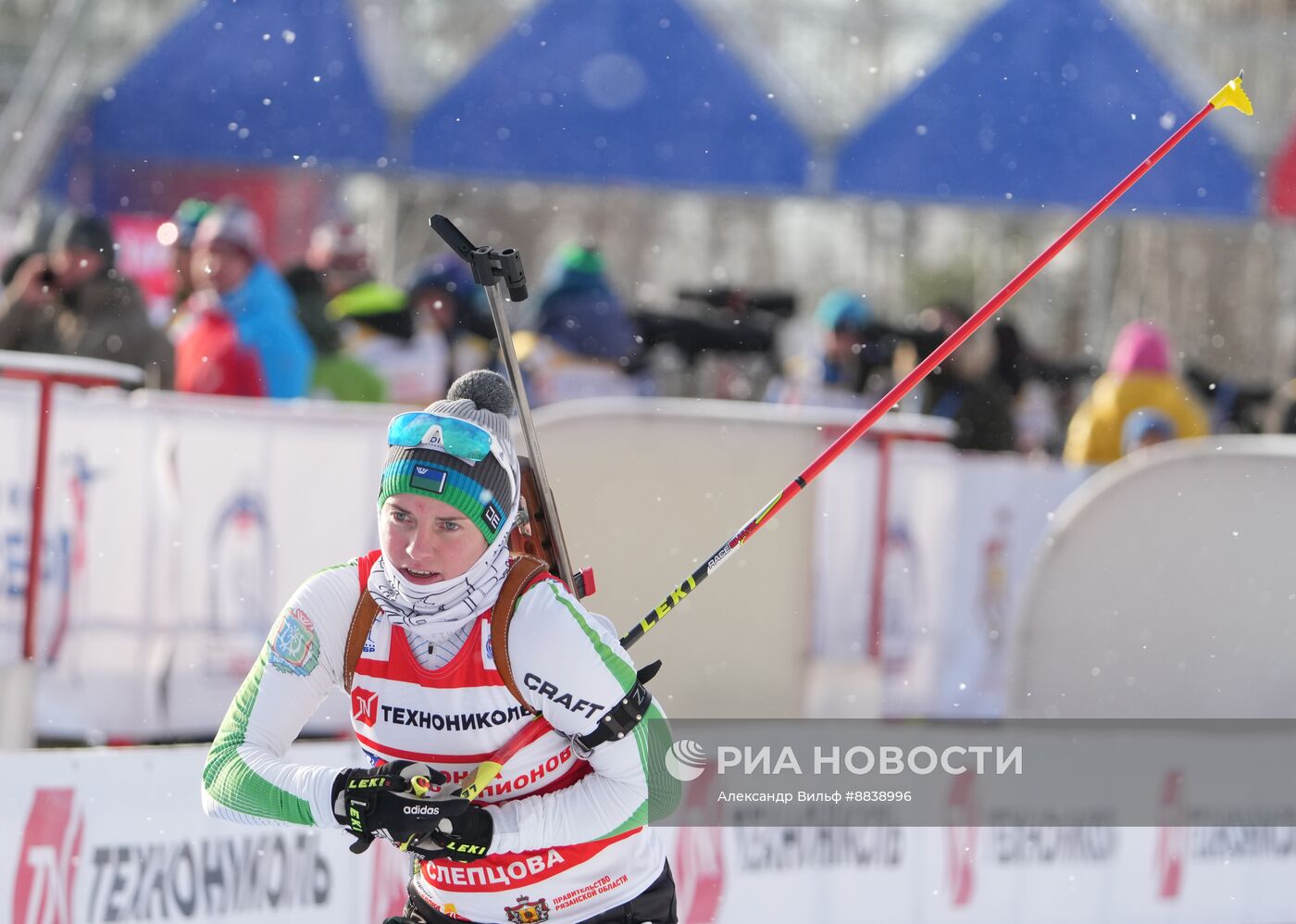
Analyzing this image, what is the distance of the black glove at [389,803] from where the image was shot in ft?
9.52

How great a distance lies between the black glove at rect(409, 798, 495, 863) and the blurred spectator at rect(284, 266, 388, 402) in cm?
522

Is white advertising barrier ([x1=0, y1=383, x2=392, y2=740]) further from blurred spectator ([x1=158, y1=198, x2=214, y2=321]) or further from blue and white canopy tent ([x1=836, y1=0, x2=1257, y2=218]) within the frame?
blue and white canopy tent ([x1=836, y1=0, x2=1257, y2=218])

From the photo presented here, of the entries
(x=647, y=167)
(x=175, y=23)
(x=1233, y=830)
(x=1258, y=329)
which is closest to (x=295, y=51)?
(x=175, y=23)

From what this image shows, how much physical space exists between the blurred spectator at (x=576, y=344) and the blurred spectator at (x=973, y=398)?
65.5 inches

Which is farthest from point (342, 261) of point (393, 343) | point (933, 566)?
point (933, 566)

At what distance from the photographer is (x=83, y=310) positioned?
7.33 meters

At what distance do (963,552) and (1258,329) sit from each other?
27036 mm

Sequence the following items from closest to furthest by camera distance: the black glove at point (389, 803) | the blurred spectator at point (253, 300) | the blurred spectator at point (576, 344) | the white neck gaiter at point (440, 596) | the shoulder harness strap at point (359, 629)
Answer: the black glove at point (389, 803) < the white neck gaiter at point (440, 596) < the shoulder harness strap at point (359, 629) < the blurred spectator at point (253, 300) < the blurred spectator at point (576, 344)

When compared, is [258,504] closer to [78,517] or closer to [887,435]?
[78,517]

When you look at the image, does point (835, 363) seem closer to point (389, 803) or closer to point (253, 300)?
point (253, 300)

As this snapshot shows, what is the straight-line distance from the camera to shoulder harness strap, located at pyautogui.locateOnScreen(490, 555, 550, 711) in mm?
3055

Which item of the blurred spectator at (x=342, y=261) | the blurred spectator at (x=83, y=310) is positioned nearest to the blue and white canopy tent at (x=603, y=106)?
the blurred spectator at (x=342, y=261)

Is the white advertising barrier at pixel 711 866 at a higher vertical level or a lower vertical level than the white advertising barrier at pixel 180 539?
lower

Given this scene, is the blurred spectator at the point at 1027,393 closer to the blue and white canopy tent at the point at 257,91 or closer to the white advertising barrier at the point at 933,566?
the white advertising barrier at the point at 933,566
